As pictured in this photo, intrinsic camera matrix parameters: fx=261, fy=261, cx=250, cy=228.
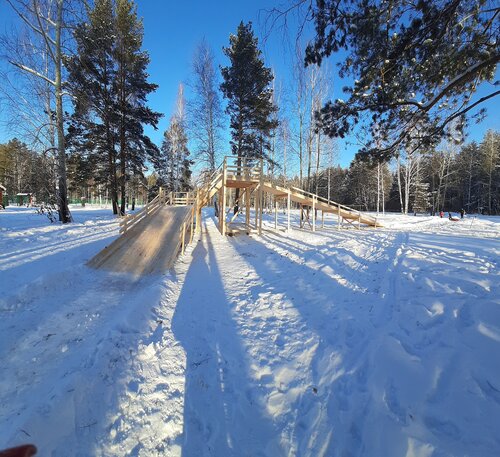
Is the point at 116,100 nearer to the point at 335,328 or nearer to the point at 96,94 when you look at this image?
the point at 96,94

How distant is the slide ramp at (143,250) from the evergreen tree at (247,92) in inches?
366

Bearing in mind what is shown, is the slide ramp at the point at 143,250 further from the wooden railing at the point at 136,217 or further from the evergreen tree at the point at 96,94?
the evergreen tree at the point at 96,94

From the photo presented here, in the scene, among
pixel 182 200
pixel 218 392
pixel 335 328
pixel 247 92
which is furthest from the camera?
pixel 182 200

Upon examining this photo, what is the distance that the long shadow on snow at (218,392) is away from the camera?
2365 millimetres

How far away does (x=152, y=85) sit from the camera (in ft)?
70.8

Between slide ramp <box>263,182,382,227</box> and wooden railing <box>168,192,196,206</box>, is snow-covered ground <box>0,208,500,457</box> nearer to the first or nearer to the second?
slide ramp <box>263,182,382,227</box>

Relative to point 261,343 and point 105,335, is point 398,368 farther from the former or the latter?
point 105,335

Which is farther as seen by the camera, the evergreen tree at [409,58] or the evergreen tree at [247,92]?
the evergreen tree at [247,92]

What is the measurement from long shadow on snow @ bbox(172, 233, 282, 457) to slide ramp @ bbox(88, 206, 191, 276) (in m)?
3.12

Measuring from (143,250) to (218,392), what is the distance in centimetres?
708

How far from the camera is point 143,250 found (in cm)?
911

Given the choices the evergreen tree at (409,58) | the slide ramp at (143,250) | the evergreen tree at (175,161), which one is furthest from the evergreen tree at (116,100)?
the evergreen tree at (409,58)

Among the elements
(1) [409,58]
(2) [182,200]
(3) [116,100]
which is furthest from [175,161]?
(1) [409,58]

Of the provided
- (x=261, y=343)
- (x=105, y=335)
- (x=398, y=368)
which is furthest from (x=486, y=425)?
(x=105, y=335)
